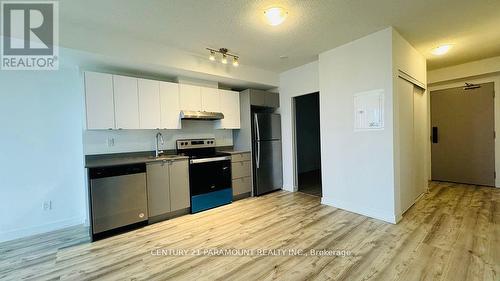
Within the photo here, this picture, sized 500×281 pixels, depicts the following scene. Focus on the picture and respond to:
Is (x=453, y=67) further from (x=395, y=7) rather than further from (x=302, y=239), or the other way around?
(x=302, y=239)

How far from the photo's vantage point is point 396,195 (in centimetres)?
292

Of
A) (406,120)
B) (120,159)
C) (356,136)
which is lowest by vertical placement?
(120,159)

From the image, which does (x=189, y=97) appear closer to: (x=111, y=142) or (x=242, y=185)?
(x=111, y=142)

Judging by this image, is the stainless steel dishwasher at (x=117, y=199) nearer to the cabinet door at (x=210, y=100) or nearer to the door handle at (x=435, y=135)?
the cabinet door at (x=210, y=100)

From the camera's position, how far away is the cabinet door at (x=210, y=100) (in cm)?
394

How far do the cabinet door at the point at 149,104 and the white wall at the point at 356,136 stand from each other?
273 centimetres

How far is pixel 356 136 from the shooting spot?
323 centimetres

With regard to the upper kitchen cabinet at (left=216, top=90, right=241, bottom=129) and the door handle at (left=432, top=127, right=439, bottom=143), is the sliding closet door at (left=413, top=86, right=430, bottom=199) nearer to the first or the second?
the door handle at (left=432, top=127, right=439, bottom=143)

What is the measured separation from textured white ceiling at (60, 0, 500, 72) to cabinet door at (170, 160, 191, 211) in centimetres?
183

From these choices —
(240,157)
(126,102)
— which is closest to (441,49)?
(240,157)

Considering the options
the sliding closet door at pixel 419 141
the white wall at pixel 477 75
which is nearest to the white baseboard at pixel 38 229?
the sliding closet door at pixel 419 141

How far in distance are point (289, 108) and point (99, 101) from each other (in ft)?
11.0

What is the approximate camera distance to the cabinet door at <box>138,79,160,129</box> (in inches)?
130

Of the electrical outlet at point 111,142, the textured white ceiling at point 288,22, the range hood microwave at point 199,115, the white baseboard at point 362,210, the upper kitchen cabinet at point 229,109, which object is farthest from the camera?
the upper kitchen cabinet at point 229,109
